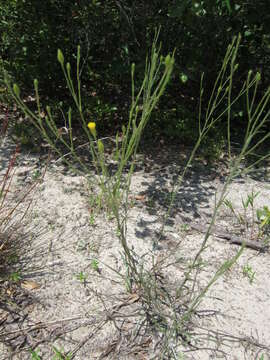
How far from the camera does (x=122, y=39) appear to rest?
340 cm

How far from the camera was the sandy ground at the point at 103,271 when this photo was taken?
A: 161cm

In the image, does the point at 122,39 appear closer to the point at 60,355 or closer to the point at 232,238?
the point at 232,238

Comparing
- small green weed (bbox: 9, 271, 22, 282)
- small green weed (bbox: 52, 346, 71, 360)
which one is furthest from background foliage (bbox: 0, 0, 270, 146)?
small green weed (bbox: 52, 346, 71, 360)

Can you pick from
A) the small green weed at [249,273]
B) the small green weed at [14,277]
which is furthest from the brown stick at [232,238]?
→ the small green weed at [14,277]

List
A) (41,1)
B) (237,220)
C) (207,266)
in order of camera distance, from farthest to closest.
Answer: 1. (41,1)
2. (237,220)
3. (207,266)

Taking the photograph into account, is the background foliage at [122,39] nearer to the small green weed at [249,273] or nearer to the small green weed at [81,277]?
the small green weed at [249,273]

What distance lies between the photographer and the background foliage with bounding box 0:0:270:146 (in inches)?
127

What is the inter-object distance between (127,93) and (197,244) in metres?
2.38

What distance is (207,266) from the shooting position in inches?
80.5

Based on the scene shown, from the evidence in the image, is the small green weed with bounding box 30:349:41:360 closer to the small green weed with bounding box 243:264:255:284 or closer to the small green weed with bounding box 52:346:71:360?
the small green weed with bounding box 52:346:71:360

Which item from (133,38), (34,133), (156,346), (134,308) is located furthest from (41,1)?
(156,346)

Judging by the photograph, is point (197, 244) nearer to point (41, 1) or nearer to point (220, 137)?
point (220, 137)

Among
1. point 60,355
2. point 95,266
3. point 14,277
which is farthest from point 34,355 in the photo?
point 95,266

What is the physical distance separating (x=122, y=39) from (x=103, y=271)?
7.92 ft
